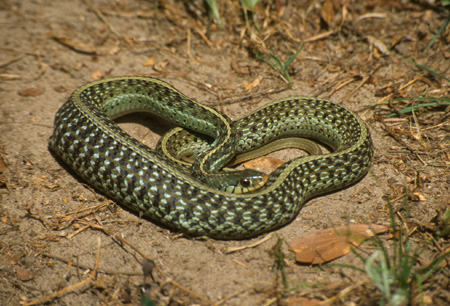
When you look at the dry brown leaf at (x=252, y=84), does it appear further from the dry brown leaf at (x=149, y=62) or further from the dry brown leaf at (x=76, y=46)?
the dry brown leaf at (x=76, y=46)

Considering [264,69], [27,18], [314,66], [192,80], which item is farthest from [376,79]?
[27,18]

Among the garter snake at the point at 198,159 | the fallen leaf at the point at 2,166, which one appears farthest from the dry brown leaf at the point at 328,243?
the fallen leaf at the point at 2,166

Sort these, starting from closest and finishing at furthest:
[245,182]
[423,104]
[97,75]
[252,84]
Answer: [245,182], [423,104], [252,84], [97,75]

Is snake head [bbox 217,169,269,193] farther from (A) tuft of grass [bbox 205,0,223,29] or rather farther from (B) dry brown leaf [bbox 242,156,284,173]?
(A) tuft of grass [bbox 205,0,223,29]

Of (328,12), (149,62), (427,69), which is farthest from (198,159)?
(328,12)

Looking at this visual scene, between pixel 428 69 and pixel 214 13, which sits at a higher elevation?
pixel 428 69

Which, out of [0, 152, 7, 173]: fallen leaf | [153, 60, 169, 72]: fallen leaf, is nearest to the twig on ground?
[0, 152, 7, 173]: fallen leaf

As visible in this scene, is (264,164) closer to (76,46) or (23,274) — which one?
(23,274)
